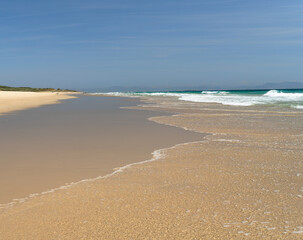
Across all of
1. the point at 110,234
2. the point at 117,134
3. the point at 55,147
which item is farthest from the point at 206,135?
the point at 110,234

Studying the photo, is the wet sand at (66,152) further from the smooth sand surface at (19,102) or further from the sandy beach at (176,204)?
the smooth sand surface at (19,102)

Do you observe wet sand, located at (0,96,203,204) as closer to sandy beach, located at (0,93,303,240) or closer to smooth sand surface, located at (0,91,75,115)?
sandy beach, located at (0,93,303,240)

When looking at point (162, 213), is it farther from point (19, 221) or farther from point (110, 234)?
point (19, 221)

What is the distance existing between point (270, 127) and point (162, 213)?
8529 mm

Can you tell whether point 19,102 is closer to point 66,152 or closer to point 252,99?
point 66,152

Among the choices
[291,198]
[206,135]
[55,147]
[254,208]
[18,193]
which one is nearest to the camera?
[254,208]

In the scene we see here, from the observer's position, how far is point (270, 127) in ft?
36.6

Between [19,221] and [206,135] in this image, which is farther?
[206,135]

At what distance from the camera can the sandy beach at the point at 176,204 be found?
3.26 m

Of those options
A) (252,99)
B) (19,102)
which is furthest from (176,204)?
(252,99)

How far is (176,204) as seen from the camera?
3971 millimetres

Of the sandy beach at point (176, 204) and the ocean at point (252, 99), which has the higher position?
the ocean at point (252, 99)

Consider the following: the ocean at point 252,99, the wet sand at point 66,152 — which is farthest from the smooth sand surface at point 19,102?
the ocean at point 252,99

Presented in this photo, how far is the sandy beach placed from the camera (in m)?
3.26
